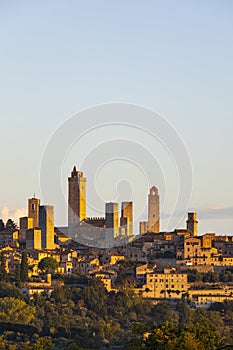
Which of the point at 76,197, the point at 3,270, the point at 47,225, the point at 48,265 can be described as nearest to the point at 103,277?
the point at 48,265

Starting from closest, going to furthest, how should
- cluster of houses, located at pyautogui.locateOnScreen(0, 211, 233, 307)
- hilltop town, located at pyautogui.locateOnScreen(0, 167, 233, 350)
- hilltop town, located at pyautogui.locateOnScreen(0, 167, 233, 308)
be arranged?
hilltop town, located at pyautogui.locateOnScreen(0, 167, 233, 350)
cluster of houses, located at pyautogui.locateOnScreen(0, 211, 233, 307)
hilltop town, located at pyautogui.locateOnScreen(0, 167, 233, 308)

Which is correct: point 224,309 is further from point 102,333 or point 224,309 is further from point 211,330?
point 211,330

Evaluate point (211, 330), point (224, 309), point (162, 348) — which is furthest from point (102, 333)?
point (162, 348)

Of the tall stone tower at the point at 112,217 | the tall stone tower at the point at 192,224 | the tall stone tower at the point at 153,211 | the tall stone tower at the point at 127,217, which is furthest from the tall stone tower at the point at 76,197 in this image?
the tall stone tower at the point at 192,224

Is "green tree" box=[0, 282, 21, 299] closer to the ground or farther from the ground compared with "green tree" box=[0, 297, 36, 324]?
farther from the ground

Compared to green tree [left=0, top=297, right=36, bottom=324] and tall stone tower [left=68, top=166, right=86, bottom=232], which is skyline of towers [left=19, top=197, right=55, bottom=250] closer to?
tall stone tower [left=68, top=166, right=86, bottom=232]

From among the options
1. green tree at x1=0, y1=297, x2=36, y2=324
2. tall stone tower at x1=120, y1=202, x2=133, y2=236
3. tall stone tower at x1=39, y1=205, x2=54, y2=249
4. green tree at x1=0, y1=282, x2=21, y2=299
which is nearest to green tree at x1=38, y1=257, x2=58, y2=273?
green tree at x1=0, y1=282, x2=21, y2=299

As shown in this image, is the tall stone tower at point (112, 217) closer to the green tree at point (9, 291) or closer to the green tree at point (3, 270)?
the green tree at point (3, 270)
